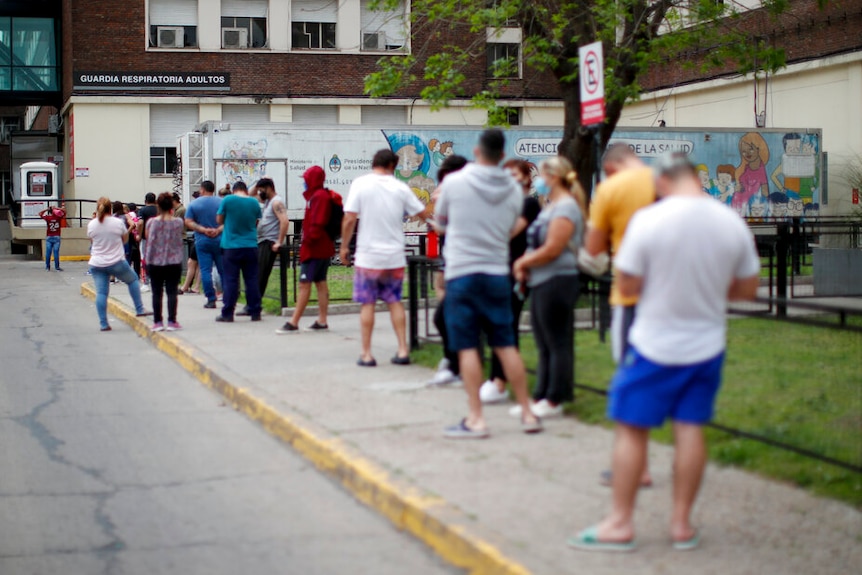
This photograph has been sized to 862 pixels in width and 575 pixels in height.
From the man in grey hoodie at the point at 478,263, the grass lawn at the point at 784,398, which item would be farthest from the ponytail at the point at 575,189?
the grass lawn at the point at 784,398

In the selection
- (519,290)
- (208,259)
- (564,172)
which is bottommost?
(208,259)

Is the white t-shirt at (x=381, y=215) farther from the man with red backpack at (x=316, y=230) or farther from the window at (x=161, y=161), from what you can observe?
the window at (x=161, y=161)

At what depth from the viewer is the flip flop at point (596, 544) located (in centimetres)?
504

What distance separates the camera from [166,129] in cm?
4019

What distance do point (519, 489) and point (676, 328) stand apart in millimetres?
1687

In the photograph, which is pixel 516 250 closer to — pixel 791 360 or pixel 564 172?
pixel 564 172

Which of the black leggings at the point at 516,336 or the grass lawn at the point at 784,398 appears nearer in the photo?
the grass lawn at the point at 784,398

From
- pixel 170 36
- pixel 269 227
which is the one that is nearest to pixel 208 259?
pixel 269 227

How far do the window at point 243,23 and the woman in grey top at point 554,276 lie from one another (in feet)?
112

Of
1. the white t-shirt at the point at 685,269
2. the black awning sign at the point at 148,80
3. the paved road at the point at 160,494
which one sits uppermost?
the black awning sign at the point at 148,80

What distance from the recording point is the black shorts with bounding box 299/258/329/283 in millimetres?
12584

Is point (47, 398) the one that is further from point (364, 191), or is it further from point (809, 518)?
point (809, 518)

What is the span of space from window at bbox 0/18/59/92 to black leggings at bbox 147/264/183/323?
34.4 metres

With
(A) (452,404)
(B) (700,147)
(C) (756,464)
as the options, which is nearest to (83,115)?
(B) (700,147)
